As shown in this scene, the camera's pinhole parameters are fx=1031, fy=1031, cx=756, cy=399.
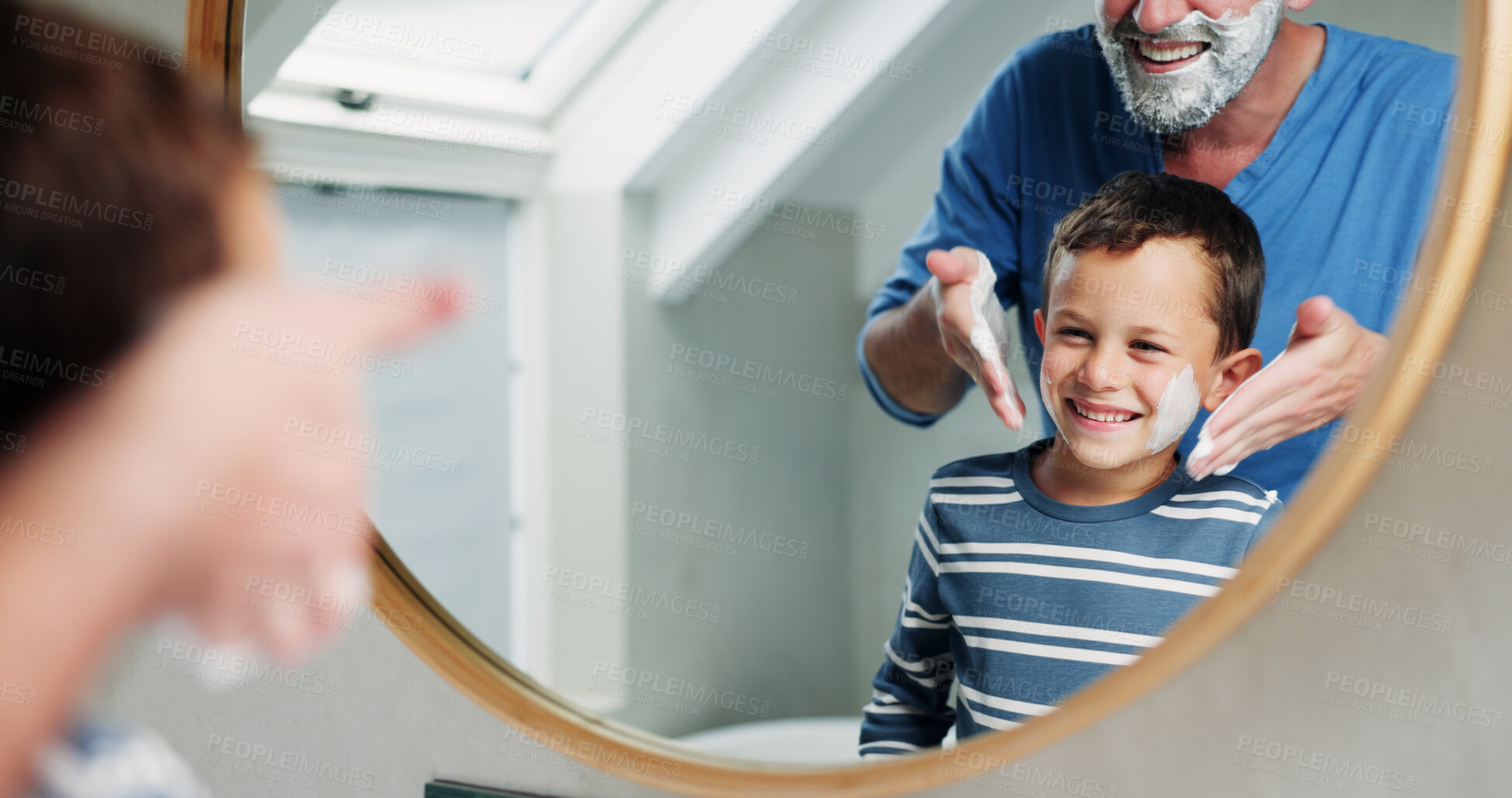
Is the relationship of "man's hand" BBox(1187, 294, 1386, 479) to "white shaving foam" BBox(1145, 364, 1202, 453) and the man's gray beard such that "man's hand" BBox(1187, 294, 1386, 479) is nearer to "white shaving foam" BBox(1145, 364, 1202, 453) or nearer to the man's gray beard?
"white shaving foam" BBox(1145, 364, 1202, 453)

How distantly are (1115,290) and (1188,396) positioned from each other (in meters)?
0.09

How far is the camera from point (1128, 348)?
0.75 m

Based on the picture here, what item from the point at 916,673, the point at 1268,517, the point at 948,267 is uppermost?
the point at 948,267

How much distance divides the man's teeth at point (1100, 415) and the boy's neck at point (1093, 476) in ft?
0.09

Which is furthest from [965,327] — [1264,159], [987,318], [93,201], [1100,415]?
[93,201]

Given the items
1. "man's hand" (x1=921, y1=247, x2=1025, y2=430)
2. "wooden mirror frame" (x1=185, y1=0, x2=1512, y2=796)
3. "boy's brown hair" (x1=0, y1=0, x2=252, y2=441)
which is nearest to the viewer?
"boy's brown hair" (x1=0, y1=0, x2=252, y2=441)

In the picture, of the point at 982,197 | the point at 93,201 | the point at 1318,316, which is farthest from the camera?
the point at 982,197

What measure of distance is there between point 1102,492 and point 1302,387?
0.51 feet

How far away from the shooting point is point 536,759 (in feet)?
3.41

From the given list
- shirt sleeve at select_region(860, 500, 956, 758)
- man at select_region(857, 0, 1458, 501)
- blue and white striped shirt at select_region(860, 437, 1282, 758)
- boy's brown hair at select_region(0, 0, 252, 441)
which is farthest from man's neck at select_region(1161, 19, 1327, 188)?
boy's brown hair at select_region(0, 0, 252, 441)

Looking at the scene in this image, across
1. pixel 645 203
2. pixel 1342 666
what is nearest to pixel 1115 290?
pixel 1342 666

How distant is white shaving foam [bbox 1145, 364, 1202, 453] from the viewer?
2.44ft

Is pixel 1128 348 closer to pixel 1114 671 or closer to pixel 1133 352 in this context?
pixel 1133 352

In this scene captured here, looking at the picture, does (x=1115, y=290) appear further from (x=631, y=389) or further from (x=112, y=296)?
(x=112, y=296)
